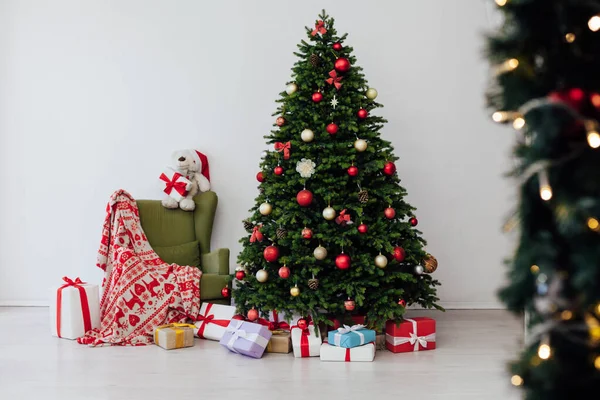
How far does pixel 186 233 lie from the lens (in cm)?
422

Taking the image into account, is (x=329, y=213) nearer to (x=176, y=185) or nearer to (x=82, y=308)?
(x=176, y=185)

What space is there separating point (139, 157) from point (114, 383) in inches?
86.5

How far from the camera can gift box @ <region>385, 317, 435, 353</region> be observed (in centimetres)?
325

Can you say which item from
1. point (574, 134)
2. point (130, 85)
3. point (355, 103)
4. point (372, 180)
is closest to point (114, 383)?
point (372, 180)

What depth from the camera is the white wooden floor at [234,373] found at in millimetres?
2543

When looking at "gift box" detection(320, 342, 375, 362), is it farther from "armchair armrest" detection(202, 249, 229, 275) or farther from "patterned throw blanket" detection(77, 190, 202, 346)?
"armchair armrest" detection(202, 249, 229, 275)

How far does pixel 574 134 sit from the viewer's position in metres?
1.31

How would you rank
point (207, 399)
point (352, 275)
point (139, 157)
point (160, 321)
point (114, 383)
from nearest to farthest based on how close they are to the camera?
point (207, 399), point (114, 383), point (352, 275), point (160, 321), point (139, 157)

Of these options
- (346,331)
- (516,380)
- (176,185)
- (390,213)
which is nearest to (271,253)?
(346,331)

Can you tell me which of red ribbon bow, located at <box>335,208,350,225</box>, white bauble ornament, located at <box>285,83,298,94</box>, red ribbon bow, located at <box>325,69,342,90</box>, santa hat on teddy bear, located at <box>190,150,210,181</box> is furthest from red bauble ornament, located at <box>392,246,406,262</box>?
santa hat on teddy bear, located at <box>190,150,210,181</box>

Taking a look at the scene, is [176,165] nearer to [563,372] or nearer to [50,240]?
[50,240]

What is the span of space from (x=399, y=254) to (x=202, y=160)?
1762mm

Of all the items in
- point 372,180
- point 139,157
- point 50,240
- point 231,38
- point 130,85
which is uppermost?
point 231,38

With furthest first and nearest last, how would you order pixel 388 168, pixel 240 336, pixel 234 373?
pixel 388 168 < pixel 240 336 < pixel 234 373
